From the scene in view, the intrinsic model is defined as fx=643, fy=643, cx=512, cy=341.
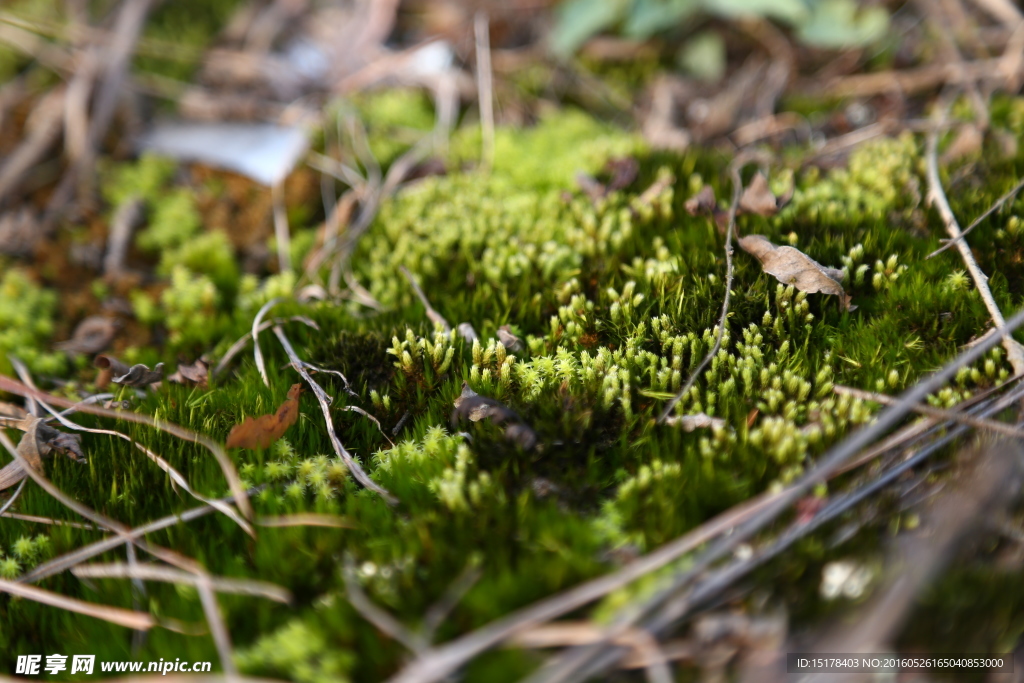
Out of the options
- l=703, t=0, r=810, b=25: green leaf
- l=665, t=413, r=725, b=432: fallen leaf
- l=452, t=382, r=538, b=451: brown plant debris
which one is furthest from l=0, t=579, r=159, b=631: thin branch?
l=703, t=0, r=810, b=25: green leaf

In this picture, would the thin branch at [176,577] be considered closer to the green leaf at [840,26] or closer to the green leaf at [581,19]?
the green leaf at [581,19]

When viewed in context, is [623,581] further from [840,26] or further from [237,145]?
[840,26]

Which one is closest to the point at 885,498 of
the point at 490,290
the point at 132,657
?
the point at 490,290

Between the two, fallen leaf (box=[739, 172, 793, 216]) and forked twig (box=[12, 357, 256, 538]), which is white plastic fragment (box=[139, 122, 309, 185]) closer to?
forked twig (box=[12, 357, 256, 538])

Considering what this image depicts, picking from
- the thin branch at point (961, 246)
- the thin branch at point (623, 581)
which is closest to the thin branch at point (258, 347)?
the thin branch at point (623, 581)

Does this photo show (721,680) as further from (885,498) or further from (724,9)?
(724,9)

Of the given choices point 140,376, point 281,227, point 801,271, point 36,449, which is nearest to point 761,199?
point 801,271
